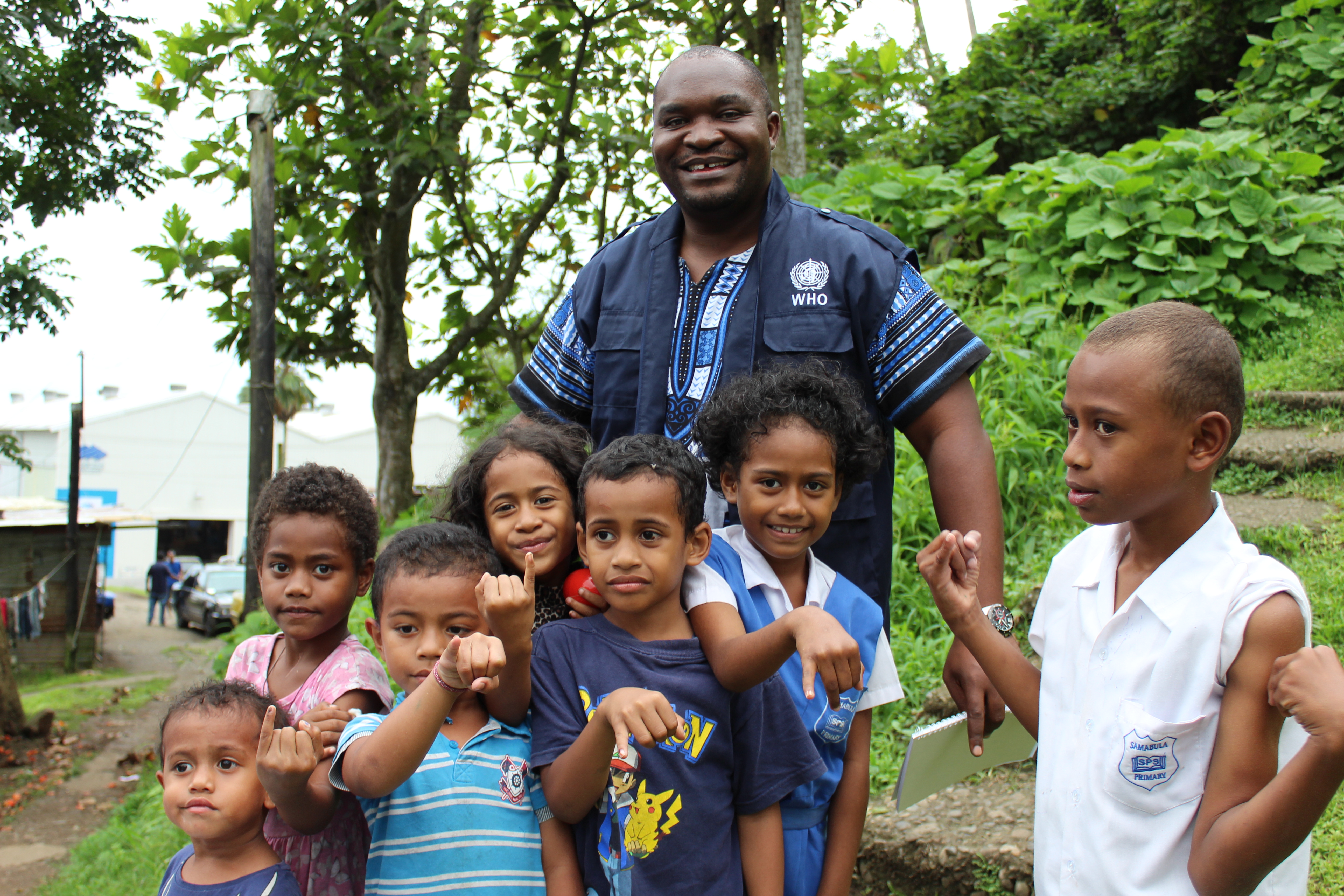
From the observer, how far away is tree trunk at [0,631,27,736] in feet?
31.5

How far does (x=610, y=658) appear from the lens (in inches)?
69.9

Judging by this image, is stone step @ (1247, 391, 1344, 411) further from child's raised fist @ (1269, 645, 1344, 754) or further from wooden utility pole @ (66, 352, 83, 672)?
wooden utility pole @ (66, 352, 83, 672)

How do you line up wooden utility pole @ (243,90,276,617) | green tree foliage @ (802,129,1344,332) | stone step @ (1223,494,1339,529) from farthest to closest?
wooden utility pole @ (243,90,276,617) → green tree foliage @ (802,129,1344,332) → stone step @ (1223,494,1339,529)

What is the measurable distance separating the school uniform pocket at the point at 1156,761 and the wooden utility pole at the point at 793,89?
16.7ft

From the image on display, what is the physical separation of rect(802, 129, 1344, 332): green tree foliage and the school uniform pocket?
14.4ft

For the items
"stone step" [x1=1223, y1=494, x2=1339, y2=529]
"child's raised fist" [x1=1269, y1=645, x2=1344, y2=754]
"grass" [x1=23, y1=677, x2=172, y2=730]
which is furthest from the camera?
"grass" [x1=23, y1=677, x2=172, y2=730]

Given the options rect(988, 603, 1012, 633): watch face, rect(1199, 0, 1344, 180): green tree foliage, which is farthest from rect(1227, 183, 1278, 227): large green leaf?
rect(988, 603, 1012, 633): watch face

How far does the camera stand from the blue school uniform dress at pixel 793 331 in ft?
7.16

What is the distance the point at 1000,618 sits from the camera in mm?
2018

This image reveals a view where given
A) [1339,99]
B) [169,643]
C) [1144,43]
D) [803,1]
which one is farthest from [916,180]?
[169,643]

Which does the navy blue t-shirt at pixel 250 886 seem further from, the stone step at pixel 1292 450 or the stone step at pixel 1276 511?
the stone step at pixel 1292 450

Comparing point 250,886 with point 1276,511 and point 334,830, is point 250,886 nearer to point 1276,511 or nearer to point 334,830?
point 334,830

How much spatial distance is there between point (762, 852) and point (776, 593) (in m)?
0.48

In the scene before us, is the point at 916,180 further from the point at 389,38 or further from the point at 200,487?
the point at 200,487
